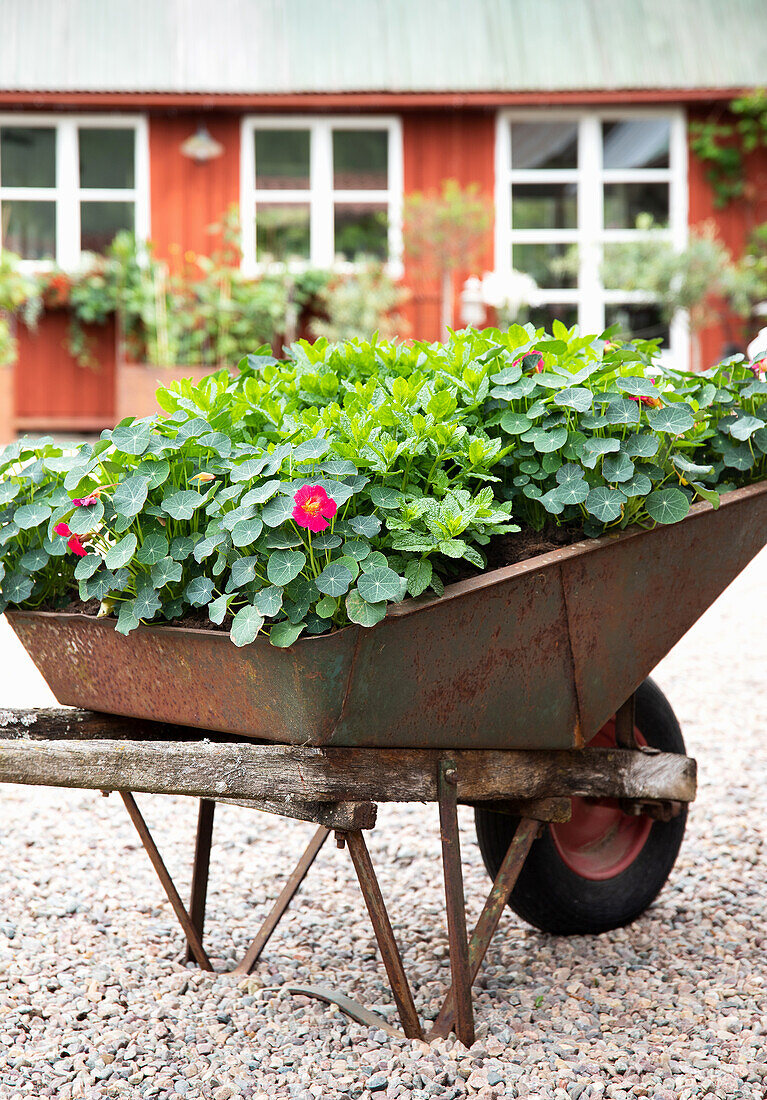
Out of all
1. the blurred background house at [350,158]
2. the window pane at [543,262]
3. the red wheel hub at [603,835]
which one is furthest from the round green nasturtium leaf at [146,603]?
the window pane at [543,262]

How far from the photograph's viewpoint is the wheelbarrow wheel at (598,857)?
2.06 meters

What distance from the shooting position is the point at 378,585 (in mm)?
1385

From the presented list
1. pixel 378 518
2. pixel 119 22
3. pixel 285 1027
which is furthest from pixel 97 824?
pixel 119 22

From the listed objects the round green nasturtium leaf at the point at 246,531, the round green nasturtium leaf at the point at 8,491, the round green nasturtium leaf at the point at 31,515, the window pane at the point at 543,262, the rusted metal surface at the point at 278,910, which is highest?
the window pane at the point at 543,262

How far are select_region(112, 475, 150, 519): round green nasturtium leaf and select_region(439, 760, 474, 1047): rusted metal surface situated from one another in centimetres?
58

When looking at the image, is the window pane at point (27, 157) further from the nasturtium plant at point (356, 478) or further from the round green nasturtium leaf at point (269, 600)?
the round green nasturtium leaf at point (269, 600)

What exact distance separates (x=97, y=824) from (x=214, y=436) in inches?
67.6

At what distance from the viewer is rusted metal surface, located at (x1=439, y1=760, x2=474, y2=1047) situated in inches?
63.5

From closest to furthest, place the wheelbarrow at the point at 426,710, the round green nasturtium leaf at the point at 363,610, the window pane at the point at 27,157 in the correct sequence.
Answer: the round green nasturtium leaf at the point at 363,610
the wheelbarrow at the point at 426,710
the window pane at the point at 27,157

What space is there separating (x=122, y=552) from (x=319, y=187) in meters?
7.93

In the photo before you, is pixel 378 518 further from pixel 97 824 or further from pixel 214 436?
pixel 97 824

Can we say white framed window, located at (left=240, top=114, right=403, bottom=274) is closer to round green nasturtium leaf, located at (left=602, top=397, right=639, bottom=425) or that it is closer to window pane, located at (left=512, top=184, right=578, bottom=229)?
window pane, located at (left=512, top=184, right=578, bottom=229)

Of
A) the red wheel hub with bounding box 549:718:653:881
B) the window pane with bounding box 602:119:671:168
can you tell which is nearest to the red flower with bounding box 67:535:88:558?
the red wheel hub with bounding box 549:718:653:881

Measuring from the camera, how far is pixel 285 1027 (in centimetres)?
178
